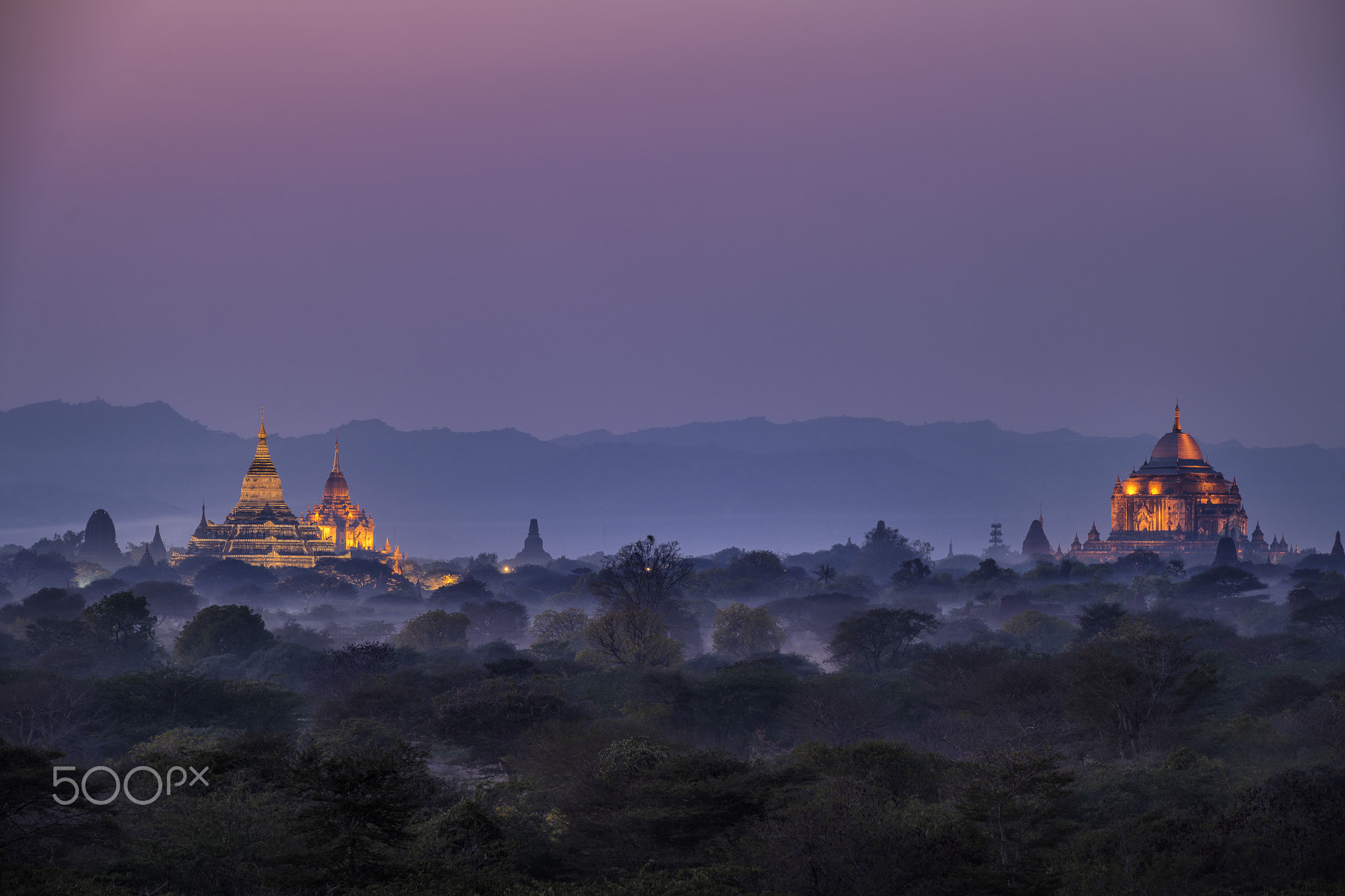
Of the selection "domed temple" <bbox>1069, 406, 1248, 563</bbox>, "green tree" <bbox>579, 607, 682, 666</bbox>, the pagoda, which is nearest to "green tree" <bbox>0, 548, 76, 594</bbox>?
the pagoda

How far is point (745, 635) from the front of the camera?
9262cm

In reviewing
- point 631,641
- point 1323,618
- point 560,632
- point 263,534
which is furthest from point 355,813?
point 263,534

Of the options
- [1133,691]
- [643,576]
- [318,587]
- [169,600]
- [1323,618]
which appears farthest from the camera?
[318,587]

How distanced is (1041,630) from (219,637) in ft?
176

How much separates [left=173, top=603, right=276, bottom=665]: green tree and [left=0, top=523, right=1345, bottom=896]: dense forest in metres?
0.21

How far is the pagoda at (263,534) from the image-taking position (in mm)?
171250

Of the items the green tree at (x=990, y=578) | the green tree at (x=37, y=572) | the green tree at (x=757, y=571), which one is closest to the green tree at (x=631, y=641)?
the green tree at (x=757, y=571)

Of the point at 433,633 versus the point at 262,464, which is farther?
the point at 262,464

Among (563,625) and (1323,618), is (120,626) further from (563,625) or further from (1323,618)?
(1323,618)

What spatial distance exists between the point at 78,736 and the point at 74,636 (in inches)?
1387

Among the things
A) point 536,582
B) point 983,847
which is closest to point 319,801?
point 983,847

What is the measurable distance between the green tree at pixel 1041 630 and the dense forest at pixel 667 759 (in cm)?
47

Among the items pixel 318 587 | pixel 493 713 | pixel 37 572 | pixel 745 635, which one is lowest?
pixel 493 713

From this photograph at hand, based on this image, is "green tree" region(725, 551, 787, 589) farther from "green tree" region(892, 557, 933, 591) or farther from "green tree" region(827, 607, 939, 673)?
"green tree" region(827, 607, 939, 673)
